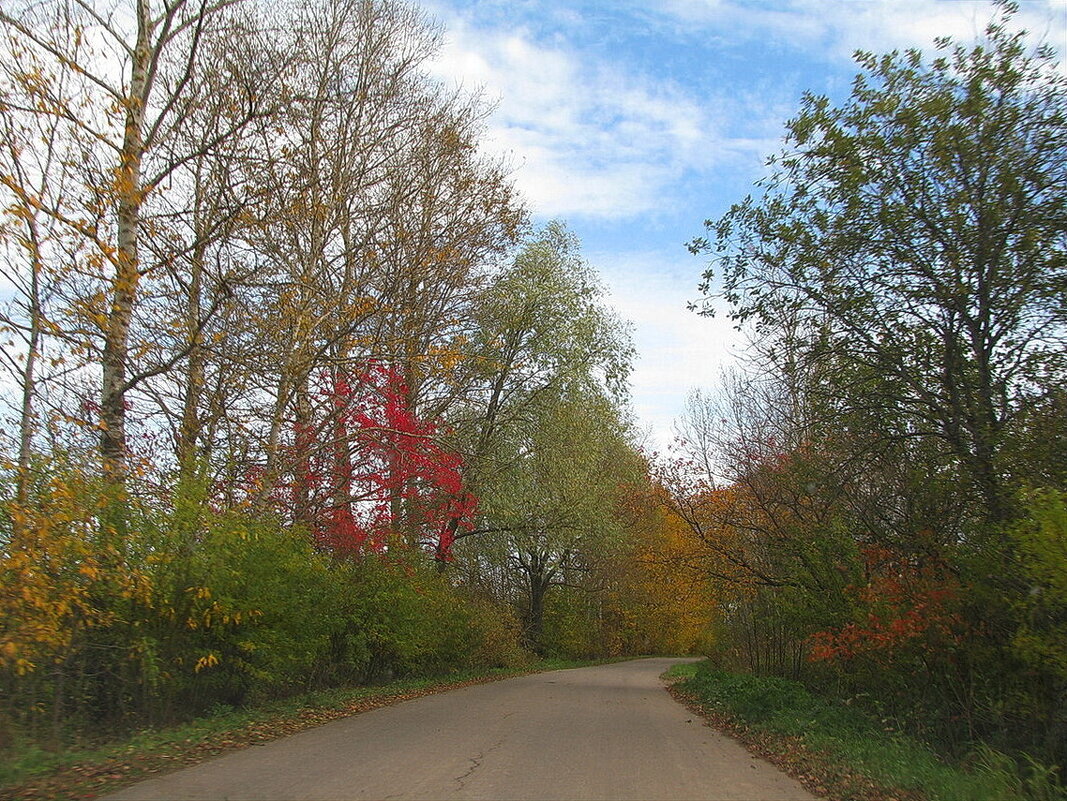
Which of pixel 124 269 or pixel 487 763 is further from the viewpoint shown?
Result: pixel 124 269

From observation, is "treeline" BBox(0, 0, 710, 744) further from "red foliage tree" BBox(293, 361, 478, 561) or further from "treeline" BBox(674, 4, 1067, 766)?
"treeline" BBox(674, 4, 1067, 766)

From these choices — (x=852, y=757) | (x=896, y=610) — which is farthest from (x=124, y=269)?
(x=896, y=610)

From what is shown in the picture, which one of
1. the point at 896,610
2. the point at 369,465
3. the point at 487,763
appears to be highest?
the point at 369,465

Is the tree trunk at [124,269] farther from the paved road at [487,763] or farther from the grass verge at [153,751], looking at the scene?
the paved road at [487,763]

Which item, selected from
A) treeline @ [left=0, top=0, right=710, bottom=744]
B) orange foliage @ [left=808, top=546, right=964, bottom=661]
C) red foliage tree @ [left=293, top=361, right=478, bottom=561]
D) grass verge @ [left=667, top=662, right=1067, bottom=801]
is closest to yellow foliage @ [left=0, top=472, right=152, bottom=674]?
treeline @ [left=0, top=0, right=710, bottom=744]

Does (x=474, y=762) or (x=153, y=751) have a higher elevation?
(x=153, y=751)

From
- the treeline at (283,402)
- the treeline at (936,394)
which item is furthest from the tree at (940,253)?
the treeline at (283,402)

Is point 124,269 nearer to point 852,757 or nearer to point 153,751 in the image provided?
point 153,751

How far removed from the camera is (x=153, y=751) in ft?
29.1

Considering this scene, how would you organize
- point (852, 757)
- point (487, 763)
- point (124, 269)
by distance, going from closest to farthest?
point (487, 763) < point (124, 269) < point (852, 757)

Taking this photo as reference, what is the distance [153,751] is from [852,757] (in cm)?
829

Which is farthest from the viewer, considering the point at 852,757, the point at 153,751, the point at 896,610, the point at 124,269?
the point at 896,610

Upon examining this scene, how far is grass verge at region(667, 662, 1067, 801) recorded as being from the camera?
325 inches

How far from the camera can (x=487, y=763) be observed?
923cm
